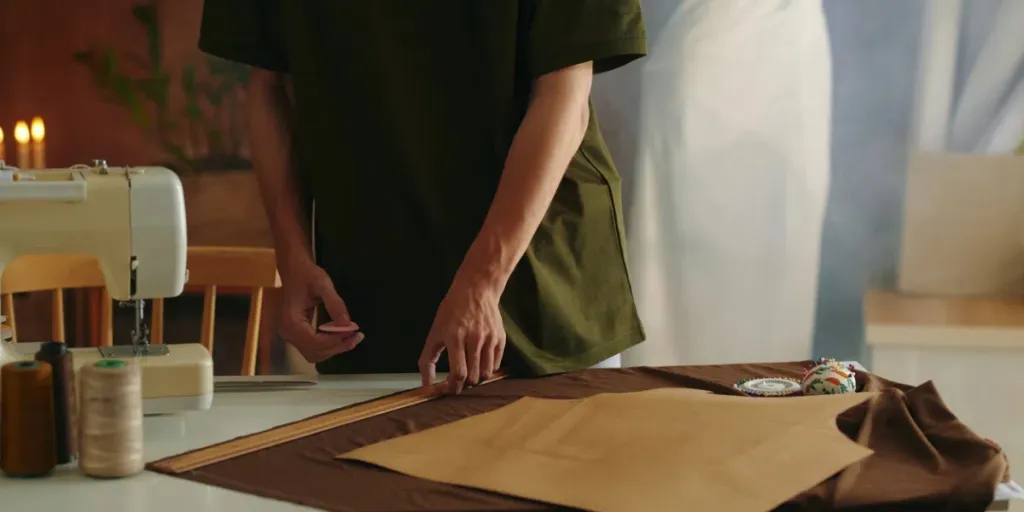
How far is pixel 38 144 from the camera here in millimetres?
2342

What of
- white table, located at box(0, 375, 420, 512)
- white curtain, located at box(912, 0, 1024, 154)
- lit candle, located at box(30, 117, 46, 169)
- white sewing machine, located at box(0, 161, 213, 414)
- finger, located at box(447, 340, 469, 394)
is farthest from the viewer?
lit candle, located at box(30, 117, 46, 169)

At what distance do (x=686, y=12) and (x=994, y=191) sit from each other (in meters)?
0.75

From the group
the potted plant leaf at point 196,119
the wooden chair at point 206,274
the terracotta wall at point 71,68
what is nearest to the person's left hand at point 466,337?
the wooden chair at point 206,274

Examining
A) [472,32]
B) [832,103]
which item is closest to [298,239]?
[472,32]

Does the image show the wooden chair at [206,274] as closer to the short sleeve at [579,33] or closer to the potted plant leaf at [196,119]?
the potted plant leaf at [196,119]

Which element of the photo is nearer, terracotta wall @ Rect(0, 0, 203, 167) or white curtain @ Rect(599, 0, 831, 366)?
white curtain @ Rect(599, 0, 831, 366)

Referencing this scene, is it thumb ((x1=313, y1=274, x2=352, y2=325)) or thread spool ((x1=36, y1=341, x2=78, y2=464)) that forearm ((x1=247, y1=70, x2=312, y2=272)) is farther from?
thread spool ((x1=36, y1=341, x2=78, y2=464))

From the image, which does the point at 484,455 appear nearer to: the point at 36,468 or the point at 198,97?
the point at 36,468

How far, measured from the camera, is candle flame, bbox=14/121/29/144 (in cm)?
242

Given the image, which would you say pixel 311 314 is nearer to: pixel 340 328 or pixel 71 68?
pixel 340 328

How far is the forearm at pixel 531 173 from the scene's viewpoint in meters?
1.29

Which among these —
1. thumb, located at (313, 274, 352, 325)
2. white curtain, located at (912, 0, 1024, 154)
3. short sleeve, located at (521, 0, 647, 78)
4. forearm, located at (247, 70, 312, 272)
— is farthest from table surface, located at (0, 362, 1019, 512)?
white curtain, located at (912, 0, 1024, 154)

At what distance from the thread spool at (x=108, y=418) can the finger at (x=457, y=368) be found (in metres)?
0.37

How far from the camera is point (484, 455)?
1.00 metres
